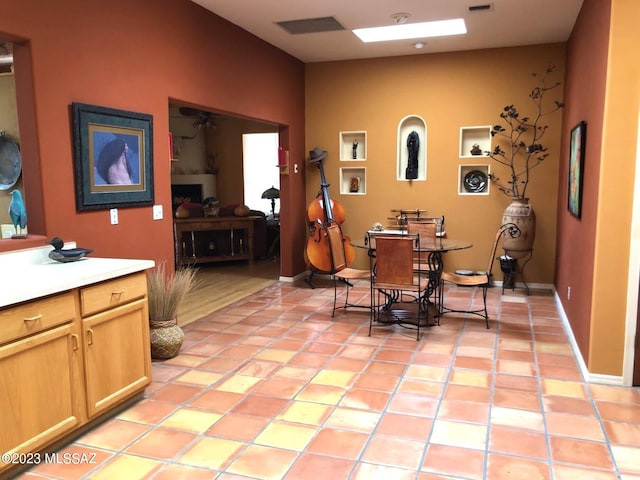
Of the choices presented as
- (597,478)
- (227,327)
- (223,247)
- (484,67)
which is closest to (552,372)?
(597,478)

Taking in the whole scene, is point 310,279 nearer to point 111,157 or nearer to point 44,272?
point 111,157

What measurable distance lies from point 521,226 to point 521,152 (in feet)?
3.23

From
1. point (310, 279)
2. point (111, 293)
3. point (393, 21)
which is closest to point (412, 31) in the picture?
point (393, 21)

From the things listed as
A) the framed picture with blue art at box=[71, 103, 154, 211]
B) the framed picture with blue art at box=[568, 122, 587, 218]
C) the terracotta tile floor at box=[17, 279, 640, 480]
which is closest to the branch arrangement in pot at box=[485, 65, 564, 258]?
the framed picture with blue art at box=[568, 122, 587, 218]

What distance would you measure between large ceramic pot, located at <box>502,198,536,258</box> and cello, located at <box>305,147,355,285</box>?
182 centimetres

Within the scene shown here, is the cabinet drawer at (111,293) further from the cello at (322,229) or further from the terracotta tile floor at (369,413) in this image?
the cello at (322,229)

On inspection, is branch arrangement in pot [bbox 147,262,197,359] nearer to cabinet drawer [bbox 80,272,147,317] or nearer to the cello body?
cabinet drawer [bbox 80,272,147,317]

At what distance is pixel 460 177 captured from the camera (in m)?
6.37

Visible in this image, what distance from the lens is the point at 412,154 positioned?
21.1 ft

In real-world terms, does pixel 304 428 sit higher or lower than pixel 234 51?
lower

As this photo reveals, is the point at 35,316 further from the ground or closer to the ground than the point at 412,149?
closer to the ground

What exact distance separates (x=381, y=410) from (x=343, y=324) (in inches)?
69.1

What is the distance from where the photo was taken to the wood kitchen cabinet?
219 cm

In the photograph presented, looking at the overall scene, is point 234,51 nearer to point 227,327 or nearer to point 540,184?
point 227,327
